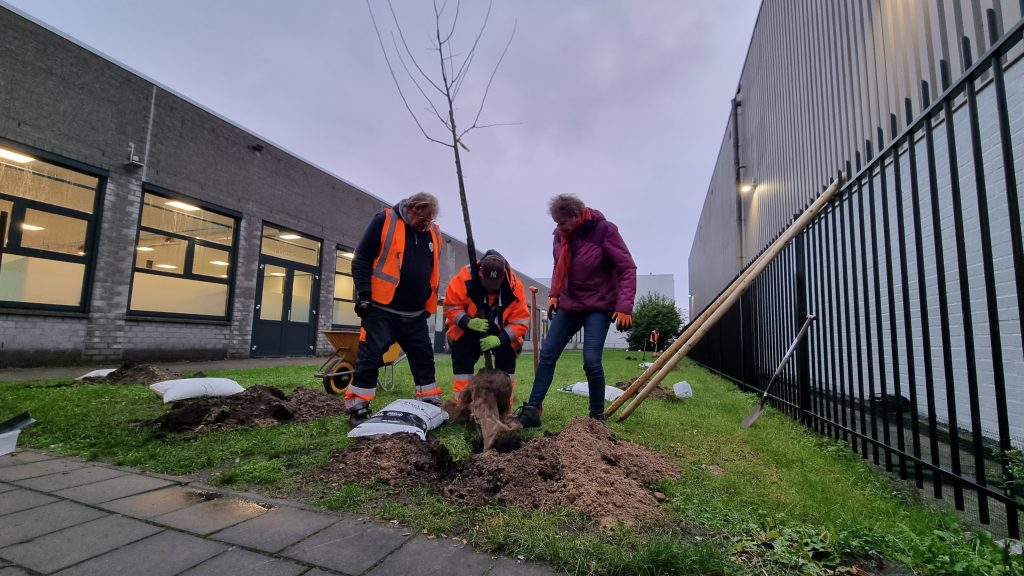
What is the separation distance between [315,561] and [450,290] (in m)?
3.11

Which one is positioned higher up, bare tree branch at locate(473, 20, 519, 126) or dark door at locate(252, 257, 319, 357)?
bare tree branch at locate(473, 20, 519, 126)

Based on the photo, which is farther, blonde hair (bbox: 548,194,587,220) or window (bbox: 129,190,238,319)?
window (bbox: 129,190,238,319)

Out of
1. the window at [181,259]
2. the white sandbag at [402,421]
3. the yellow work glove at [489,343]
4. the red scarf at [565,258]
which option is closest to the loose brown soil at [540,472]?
the white sandbag at [402,421]

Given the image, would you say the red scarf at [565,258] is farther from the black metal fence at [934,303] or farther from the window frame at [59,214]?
the window frame at [59,214]

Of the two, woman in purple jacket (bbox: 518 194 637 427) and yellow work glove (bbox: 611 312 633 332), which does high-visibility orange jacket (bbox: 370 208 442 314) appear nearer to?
woman in purple jacket (bbox: 518 194 637 427)

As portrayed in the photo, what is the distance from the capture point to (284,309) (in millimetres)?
12094

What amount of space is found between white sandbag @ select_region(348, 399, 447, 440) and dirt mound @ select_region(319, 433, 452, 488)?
0.53ft

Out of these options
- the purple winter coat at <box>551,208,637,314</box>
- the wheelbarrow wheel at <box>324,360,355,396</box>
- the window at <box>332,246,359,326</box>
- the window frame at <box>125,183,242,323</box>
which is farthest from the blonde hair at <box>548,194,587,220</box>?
the window at <box>332,246,359,326</box>

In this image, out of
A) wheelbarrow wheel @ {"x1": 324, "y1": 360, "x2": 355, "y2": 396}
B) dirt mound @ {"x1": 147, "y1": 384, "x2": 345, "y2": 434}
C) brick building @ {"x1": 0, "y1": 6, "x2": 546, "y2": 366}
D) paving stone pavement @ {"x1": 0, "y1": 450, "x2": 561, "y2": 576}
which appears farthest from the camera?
brick building @ {"x1": 0, "y1": 6, "x2": 546, "y2": 366}

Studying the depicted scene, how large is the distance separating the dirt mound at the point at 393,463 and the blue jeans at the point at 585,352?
1.31 m

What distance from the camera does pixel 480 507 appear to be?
1882 millimetres

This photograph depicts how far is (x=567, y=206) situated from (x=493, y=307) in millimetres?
1233

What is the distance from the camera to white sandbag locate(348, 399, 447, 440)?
277 cm

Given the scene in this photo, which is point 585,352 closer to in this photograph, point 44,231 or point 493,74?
point 493,74
